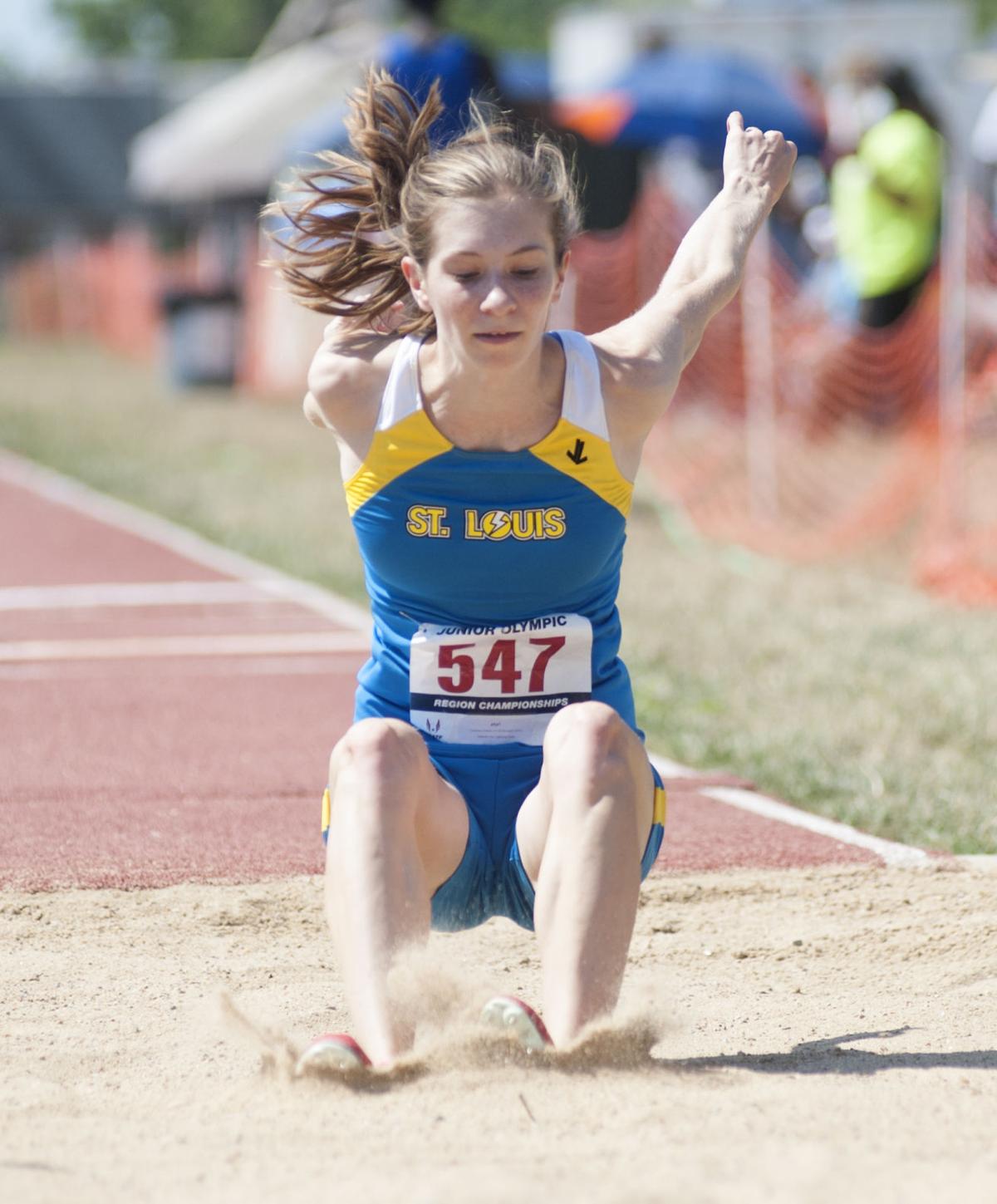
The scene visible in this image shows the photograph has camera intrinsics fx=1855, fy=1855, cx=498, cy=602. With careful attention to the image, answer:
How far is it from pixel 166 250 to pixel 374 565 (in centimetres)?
3745

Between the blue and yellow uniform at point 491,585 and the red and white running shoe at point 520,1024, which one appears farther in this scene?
the blue and yellow uniform at point 491,585

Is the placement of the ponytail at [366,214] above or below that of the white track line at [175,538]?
above

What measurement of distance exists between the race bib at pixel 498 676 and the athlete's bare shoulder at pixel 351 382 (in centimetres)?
44

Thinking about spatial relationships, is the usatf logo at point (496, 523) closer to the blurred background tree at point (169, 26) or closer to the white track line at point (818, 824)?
the white track line at point (818, 824)

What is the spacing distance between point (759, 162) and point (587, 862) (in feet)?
5.47

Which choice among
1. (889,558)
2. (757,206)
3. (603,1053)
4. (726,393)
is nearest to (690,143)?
(726,393)

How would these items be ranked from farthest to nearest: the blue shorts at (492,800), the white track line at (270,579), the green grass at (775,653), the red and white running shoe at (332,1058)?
the green grass at (775,653)
the white track line at (270,579)
the blue shorts at (492,800)
the red and white running shoe at (332,1058)

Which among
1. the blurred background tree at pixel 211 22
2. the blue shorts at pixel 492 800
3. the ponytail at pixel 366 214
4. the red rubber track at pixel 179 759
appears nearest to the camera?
the blue shorts at pixel 492 800

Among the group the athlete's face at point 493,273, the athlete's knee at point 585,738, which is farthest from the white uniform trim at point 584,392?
the athlete's knee at point 585,738

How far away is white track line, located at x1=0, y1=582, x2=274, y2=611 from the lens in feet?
29.5

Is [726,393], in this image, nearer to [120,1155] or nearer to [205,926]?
[205,926]

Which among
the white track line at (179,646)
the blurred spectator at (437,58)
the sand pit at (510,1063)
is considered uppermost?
the blurred spectator at (437,58)

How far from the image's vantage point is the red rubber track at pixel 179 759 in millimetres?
5051

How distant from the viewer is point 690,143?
55.7 ft
